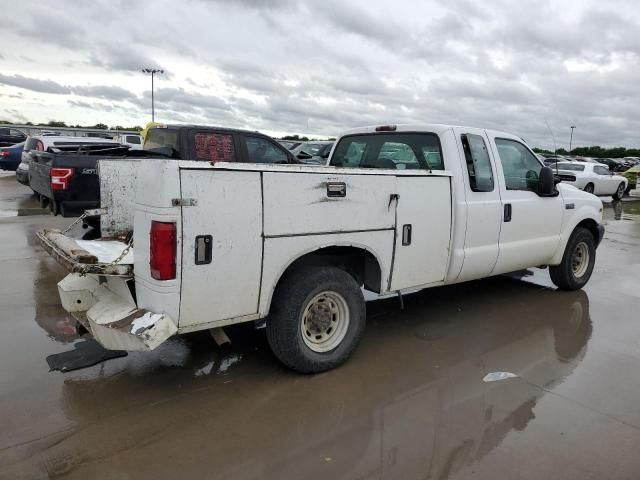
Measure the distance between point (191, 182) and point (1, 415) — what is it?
1907 mm

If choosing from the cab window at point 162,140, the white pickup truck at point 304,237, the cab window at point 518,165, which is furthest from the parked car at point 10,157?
the cab window at point 518,165

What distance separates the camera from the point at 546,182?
5590mm

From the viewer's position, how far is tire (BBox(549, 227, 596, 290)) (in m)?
6.42

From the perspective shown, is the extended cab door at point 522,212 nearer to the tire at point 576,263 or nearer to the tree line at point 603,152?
the tire at point 576,263

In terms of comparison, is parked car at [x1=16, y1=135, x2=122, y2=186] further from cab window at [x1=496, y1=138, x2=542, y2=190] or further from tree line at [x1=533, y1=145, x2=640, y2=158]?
tree line at [x1=533, y1=145, x2=640, y2=158]

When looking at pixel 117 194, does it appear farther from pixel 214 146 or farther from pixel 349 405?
pixel 214 146

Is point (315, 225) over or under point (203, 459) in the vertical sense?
over

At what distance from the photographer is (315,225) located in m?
3.74

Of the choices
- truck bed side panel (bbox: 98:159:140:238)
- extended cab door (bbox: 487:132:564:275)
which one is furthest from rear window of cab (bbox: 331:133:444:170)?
truck bed side panel (bbox: 98:159:140:238)

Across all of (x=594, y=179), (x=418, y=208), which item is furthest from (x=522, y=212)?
(x=594, y=179)

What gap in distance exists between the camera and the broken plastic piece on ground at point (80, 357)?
4.02 meters

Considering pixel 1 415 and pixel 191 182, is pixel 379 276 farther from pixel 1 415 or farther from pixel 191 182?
pixel 1 415

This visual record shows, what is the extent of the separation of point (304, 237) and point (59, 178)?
5233 millimetres

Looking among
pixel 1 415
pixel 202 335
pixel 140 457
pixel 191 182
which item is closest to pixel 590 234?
pixel 202 335
